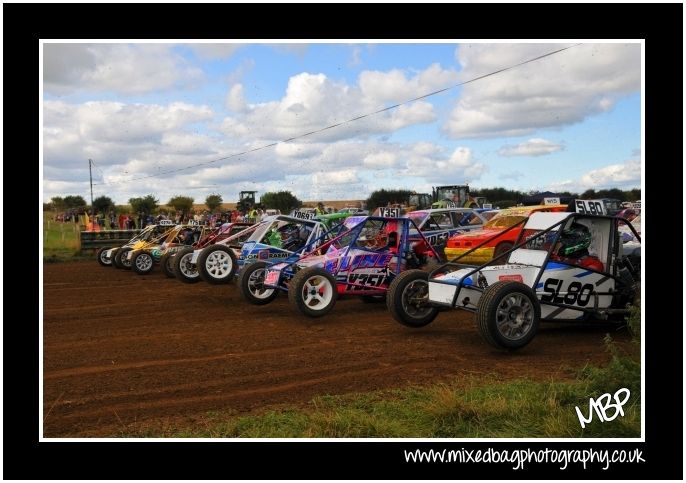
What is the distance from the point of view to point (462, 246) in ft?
44.4

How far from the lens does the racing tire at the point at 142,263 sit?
16672mm

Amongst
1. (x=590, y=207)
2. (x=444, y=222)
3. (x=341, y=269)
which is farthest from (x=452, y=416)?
(x=444, y=222)

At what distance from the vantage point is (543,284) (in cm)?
701

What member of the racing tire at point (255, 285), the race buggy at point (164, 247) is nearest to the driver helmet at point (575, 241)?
the racing tire at point (255, 285)

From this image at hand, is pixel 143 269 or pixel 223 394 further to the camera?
pixel 143 269

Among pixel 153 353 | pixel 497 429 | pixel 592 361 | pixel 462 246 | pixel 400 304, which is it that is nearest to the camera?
pixel 497 429

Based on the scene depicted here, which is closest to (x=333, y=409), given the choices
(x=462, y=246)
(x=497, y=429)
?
(x=497, y=429)

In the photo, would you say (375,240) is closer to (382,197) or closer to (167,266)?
(167,266)

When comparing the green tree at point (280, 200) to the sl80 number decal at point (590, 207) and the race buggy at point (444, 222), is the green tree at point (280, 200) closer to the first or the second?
the race buggy at point (444, 222)

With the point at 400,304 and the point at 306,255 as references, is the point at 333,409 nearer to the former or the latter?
the point at 400,304

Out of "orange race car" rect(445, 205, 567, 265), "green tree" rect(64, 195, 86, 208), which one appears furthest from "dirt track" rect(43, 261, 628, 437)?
"green tree" rect(64, 195, 86, 208)

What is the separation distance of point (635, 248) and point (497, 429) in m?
5.07

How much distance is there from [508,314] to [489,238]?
673cm

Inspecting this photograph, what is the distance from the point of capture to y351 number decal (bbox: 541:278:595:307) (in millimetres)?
7020
